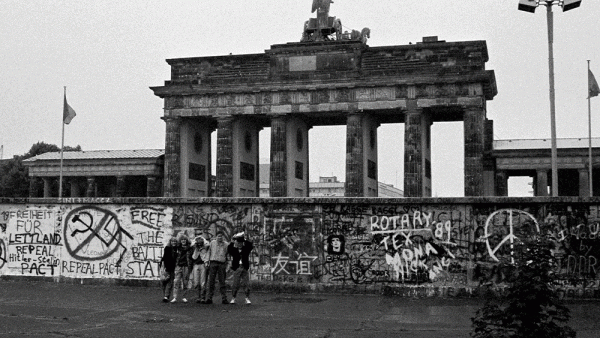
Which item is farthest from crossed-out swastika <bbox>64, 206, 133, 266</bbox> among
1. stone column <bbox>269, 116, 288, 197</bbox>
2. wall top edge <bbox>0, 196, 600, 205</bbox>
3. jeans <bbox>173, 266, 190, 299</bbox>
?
stone column <bbox>269, 116, 288, 197</bbox>

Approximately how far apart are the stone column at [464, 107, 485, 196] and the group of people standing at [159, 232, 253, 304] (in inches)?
1586

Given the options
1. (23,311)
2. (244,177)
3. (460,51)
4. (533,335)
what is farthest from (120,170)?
(533,335)

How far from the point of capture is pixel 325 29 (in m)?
61.8

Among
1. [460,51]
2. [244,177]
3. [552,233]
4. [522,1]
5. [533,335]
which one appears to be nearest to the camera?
[533,335]

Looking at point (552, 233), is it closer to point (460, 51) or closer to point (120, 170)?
point (460, 51)

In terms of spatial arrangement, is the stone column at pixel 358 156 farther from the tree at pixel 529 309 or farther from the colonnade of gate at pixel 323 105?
the tree at pixel 529 309

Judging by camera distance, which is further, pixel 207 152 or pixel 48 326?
pixel 207 152

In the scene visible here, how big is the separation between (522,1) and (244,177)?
137ft

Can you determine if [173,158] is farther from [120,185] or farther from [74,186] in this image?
[74,186]

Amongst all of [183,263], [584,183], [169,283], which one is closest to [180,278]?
[169,283]

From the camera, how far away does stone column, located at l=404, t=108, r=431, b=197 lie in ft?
187

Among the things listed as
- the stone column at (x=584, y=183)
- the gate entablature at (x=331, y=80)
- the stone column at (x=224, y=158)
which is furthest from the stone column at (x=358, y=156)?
the stone column at (x=584, y=183)

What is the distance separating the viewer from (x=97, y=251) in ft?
71.3

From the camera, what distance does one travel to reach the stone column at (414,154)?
5712 cm
